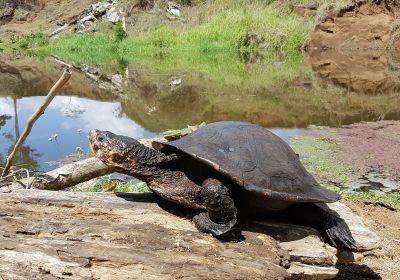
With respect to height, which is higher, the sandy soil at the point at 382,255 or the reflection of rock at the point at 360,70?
the sandy soil at the point at 382,255

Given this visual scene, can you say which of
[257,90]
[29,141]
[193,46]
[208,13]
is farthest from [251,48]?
[29,141]

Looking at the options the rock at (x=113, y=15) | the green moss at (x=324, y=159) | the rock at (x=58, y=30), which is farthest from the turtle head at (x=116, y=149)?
the rock at (x=58, y=30)

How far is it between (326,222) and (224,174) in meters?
0.92

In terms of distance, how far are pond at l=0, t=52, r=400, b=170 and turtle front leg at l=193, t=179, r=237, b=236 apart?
4.45 metres

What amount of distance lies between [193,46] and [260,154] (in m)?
26.6

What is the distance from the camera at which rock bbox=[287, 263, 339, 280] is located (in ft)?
9.59

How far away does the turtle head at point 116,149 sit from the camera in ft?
10.6

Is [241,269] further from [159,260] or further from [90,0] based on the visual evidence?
[90,0]

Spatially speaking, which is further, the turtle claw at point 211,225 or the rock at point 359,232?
the rock at point 359,232

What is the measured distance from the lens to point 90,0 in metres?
46.8

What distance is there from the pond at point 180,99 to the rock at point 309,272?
16.0 feet

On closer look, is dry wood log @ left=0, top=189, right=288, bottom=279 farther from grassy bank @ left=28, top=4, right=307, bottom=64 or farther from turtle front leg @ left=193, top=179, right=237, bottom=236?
grassy bank @ left=28, top=4, right=307, bottom=64

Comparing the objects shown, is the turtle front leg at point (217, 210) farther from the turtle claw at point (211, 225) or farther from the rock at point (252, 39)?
the rock at point (252, 39)

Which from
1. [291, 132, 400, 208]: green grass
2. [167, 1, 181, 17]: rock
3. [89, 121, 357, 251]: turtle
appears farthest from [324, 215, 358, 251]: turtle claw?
[167, 1, 181, 17]: rock
